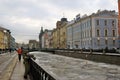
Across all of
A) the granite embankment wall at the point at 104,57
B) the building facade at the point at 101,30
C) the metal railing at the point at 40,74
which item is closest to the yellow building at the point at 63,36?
the building facade at the point at 101,30

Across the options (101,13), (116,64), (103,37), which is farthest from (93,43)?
(116,64)

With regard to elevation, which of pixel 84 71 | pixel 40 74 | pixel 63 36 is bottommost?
pixel 84 71

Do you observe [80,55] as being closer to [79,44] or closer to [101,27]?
[101,27]

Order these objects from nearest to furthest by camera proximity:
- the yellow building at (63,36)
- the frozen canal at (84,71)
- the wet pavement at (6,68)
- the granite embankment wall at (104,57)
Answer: the wet pavement at (6,68) → the frozen canal at (84,71) → the granite embankment wall at (104,57) → the yellow building at (63,36)

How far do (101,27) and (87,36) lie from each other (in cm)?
633

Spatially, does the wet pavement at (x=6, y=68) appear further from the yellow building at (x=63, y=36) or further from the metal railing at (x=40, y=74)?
the yellow building at (x=63, y=36)

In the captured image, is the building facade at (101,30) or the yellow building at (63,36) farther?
the yellow building at (63,36)

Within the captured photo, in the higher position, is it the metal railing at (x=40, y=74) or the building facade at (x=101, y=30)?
the building facade at (x=101, y=30)

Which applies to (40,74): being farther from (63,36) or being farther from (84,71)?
(63,36)

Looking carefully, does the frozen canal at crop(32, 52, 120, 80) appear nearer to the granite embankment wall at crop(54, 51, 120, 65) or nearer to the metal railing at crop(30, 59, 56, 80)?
the metal railing at crop(30, 59, 56, 80)

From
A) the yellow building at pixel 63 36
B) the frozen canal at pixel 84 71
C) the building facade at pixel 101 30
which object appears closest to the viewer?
the frozen canal at pixel 84 71

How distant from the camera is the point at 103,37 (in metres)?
94.9

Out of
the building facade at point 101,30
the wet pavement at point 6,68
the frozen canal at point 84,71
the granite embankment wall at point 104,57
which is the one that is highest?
the building facade at point 101,30

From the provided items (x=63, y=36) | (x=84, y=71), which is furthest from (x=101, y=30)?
(x=84, y=71)
